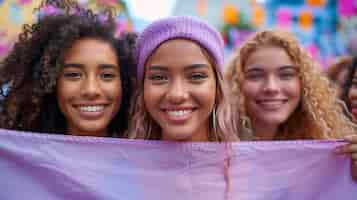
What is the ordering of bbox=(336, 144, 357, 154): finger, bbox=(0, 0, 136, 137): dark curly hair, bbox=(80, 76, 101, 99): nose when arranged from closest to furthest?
bbox=(336, 144, 357, 154): finger < bbox=(80, 76, 101, 99): nose < bbox=(0, 0, 136, 137): dark curly hair

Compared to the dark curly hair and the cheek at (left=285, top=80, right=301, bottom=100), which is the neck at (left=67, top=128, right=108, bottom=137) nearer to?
the dark curly hair

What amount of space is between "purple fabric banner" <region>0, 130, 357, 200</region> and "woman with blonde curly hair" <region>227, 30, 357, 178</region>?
0.64m

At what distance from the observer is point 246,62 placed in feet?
9.41

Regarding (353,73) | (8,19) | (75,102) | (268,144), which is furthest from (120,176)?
(8,19)

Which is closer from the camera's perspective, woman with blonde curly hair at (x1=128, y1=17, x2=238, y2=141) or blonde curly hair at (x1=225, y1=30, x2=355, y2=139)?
woman with blonde curly hair at (x1=128, y1=17, x2=238, y2=141)

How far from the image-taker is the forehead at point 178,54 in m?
2.09

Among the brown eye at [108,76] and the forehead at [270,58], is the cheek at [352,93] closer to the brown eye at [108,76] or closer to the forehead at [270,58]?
the forehead at [270,58]

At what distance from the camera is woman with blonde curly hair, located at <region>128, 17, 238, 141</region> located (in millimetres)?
2076

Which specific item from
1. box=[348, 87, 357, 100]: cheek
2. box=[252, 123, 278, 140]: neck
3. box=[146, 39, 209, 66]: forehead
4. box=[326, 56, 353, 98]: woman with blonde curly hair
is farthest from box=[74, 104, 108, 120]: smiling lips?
box=[326, 56, 353, 98]: woman with blonde curly hair

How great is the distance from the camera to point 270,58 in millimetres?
2740

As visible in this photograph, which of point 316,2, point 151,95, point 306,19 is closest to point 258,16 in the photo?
point 306,19

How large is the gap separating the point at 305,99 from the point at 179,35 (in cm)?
100

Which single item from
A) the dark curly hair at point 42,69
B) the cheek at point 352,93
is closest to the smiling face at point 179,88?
the dark curly hair at point 42,69

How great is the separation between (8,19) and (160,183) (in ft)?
16.8
